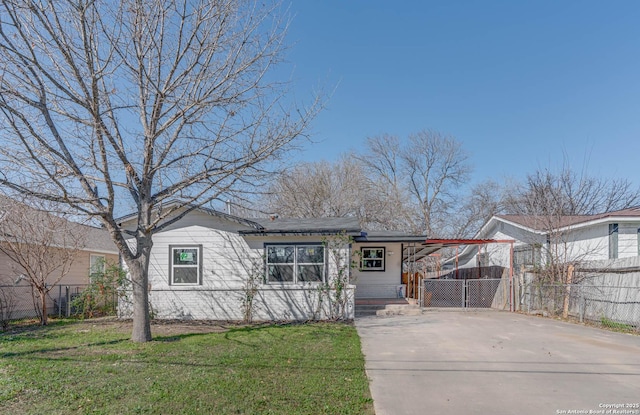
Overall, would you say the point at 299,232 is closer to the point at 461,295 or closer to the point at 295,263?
the point at 295,263

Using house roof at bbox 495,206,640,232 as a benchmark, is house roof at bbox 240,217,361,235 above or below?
below

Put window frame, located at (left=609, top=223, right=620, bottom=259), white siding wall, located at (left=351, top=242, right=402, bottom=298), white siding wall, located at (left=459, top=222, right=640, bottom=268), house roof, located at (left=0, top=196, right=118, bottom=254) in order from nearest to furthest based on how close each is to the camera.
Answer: house roof, located at (left=0, top=196, right=118, bottom=254) < white siding wall, located at (left=459, top=222, right=640, bottom=268) < window frame, located at (left=609, top=223, right=620, bottom=259) < white siding wall, located at (left=351, top=242, right=402, bottom=298)

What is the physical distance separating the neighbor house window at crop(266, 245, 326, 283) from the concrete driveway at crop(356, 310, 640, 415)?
2147 millimetres

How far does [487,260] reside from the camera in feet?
59.8

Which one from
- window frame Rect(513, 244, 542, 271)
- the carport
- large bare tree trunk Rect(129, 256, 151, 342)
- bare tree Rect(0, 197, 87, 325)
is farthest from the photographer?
the carport

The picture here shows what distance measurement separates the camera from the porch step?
11.1 m

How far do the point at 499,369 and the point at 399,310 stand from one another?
597 centimetres

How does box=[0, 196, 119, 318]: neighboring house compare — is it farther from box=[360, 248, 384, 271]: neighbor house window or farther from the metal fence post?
the metal fence post

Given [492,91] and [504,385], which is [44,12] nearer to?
[504,385]

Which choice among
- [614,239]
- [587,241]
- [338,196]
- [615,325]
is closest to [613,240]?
[614,239]

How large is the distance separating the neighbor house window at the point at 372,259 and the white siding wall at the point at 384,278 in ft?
0.50

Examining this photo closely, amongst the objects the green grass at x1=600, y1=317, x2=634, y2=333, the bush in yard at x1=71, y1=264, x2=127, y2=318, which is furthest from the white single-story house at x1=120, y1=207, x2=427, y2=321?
the green grass at x1=600, y1=317, x2=634, y2=333

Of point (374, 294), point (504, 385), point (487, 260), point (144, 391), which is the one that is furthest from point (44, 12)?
point (487, 260)

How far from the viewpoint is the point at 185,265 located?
34.4 ft
